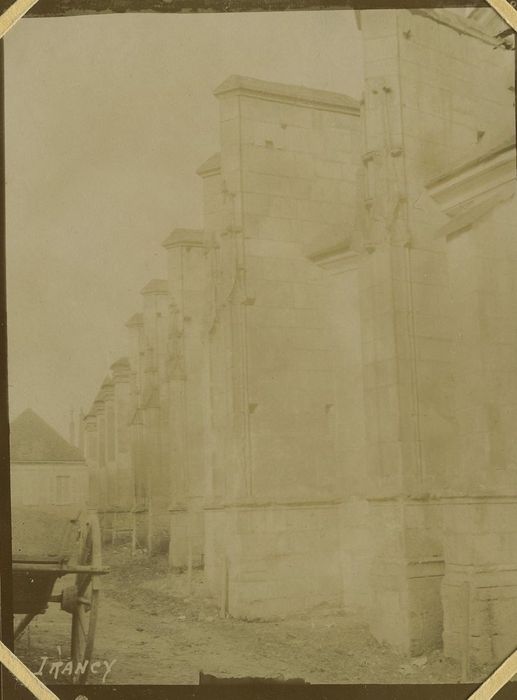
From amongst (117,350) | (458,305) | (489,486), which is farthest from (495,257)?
(117,350)

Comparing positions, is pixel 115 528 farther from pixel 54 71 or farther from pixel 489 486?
pixel 54 71

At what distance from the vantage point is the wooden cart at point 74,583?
121 inches

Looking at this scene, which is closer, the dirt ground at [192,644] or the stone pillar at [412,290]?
the dirt ground at [192,644]

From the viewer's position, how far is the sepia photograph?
10.1 feet

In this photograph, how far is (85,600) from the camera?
313 cm

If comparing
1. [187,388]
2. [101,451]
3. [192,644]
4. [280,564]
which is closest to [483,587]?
[280,564]

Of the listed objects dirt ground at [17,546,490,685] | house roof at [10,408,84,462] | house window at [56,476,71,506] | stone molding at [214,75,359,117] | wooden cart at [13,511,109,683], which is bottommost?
dirt ground at [17,546,490,685]

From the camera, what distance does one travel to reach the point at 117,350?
318cm

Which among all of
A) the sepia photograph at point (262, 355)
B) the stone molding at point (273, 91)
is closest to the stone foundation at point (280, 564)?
the sepia photograph at point (262, 355)

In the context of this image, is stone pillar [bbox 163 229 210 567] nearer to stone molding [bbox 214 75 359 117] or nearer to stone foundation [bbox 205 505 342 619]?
stone foundation [bbox 205 505 342 619]

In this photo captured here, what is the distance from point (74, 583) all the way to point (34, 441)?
466mm

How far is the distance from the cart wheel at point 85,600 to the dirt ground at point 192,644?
0.09 feet

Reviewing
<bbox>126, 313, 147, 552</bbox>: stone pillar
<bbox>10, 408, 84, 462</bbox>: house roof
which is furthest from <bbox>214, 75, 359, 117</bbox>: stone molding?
<bbox>10, 408, 84, 462</bbox>: house roof

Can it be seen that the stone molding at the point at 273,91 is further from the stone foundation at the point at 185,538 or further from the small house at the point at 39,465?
the stone foundation at the point at 185,538
